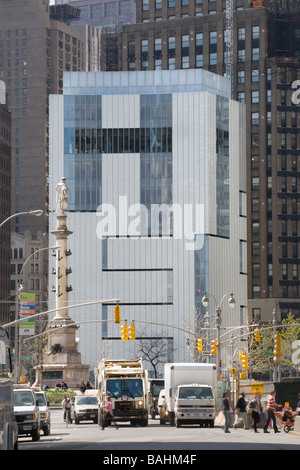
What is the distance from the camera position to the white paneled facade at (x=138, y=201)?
15738 centimetres

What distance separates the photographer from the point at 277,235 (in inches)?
7377

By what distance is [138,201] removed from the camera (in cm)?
15850

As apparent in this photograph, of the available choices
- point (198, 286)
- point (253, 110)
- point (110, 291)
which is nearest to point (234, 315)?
point (198, 286)

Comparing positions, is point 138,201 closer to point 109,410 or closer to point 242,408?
point 109,410

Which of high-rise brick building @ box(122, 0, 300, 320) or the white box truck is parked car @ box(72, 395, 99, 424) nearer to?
the white box truck

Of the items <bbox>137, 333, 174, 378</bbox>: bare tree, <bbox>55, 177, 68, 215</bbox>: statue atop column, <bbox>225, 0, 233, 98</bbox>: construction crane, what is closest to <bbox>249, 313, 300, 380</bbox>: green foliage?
<bbox>137, 333, 174, 378</bbox>: bare tree

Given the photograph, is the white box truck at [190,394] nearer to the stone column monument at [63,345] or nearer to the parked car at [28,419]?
the parked car at [28,419]

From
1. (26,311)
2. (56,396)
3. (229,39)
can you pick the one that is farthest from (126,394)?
(229,39)

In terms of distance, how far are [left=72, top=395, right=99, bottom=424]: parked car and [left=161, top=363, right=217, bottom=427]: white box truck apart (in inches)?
275

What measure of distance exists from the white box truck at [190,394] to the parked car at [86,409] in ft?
22.9

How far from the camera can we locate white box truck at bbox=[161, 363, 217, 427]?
2061 inches

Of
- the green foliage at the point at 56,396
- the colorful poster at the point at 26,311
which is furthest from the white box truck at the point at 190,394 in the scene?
the green foliage at the point at 56,396
